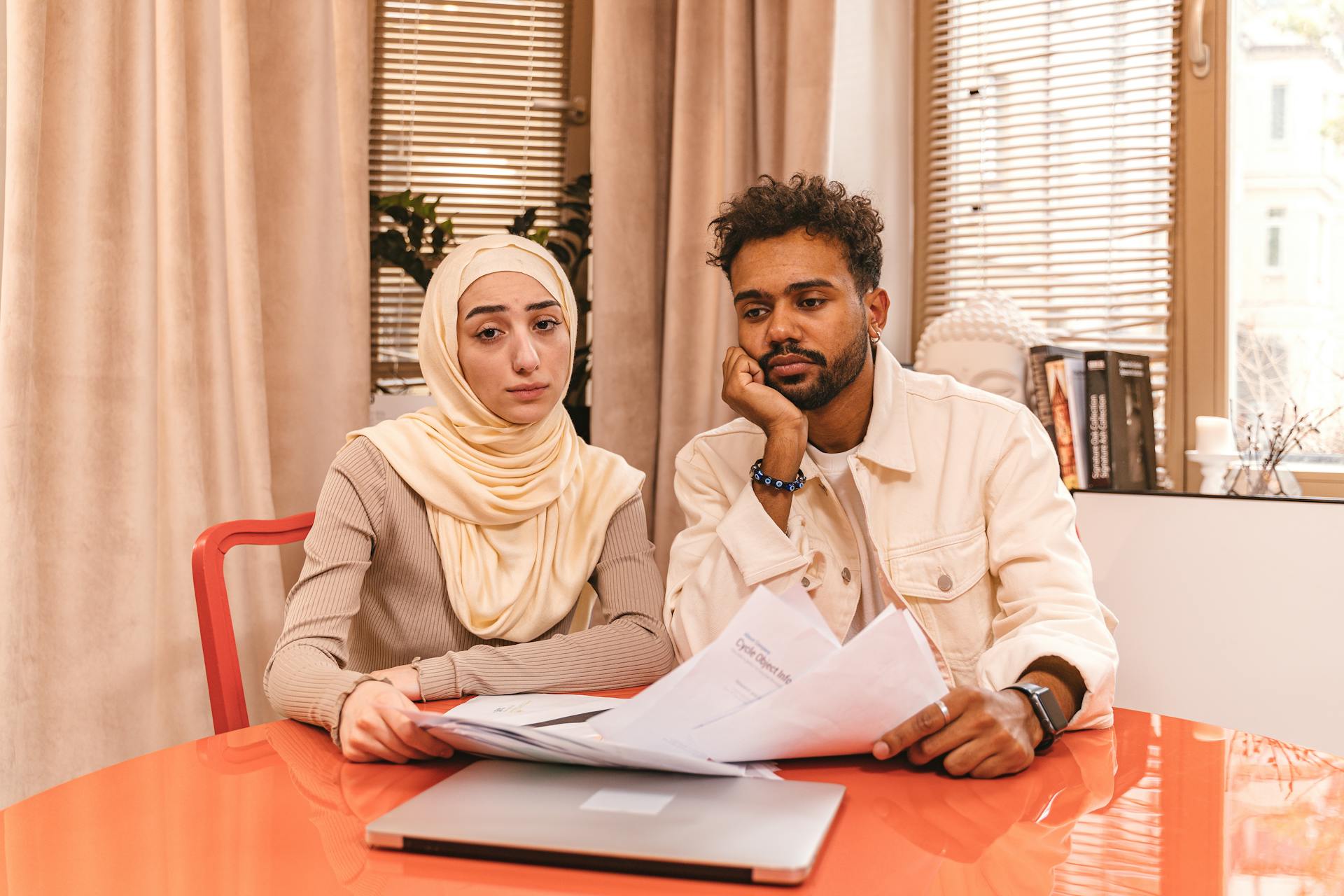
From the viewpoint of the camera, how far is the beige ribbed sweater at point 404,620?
1.25 metres

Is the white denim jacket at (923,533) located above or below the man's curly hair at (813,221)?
below

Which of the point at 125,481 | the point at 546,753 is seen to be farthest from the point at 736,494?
the point at 125,481

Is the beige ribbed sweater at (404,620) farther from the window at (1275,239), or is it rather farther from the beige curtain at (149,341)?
the window at (1275,239)

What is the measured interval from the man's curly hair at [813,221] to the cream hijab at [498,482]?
32 centimetres

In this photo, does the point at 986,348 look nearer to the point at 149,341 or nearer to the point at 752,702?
the point at 752,702

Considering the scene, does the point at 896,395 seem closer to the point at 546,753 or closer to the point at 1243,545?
the point at 1243,545

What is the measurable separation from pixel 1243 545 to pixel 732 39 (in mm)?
1580

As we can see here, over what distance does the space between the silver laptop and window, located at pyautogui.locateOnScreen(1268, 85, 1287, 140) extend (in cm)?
226

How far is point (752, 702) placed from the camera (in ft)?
2.73

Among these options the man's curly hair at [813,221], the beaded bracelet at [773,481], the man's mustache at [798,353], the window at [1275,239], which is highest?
the window at [1275,239]

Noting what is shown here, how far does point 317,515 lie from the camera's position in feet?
4.89

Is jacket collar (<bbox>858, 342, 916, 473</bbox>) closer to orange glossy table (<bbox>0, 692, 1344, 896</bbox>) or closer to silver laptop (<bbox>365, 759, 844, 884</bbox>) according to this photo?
orange glossy table (<bbox>0, 692, 1344, 896</bbox>)

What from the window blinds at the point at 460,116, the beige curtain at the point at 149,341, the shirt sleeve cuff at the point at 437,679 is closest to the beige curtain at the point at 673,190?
the window blinds at the point at 460,116

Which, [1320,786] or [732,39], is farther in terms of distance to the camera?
[732,39]
